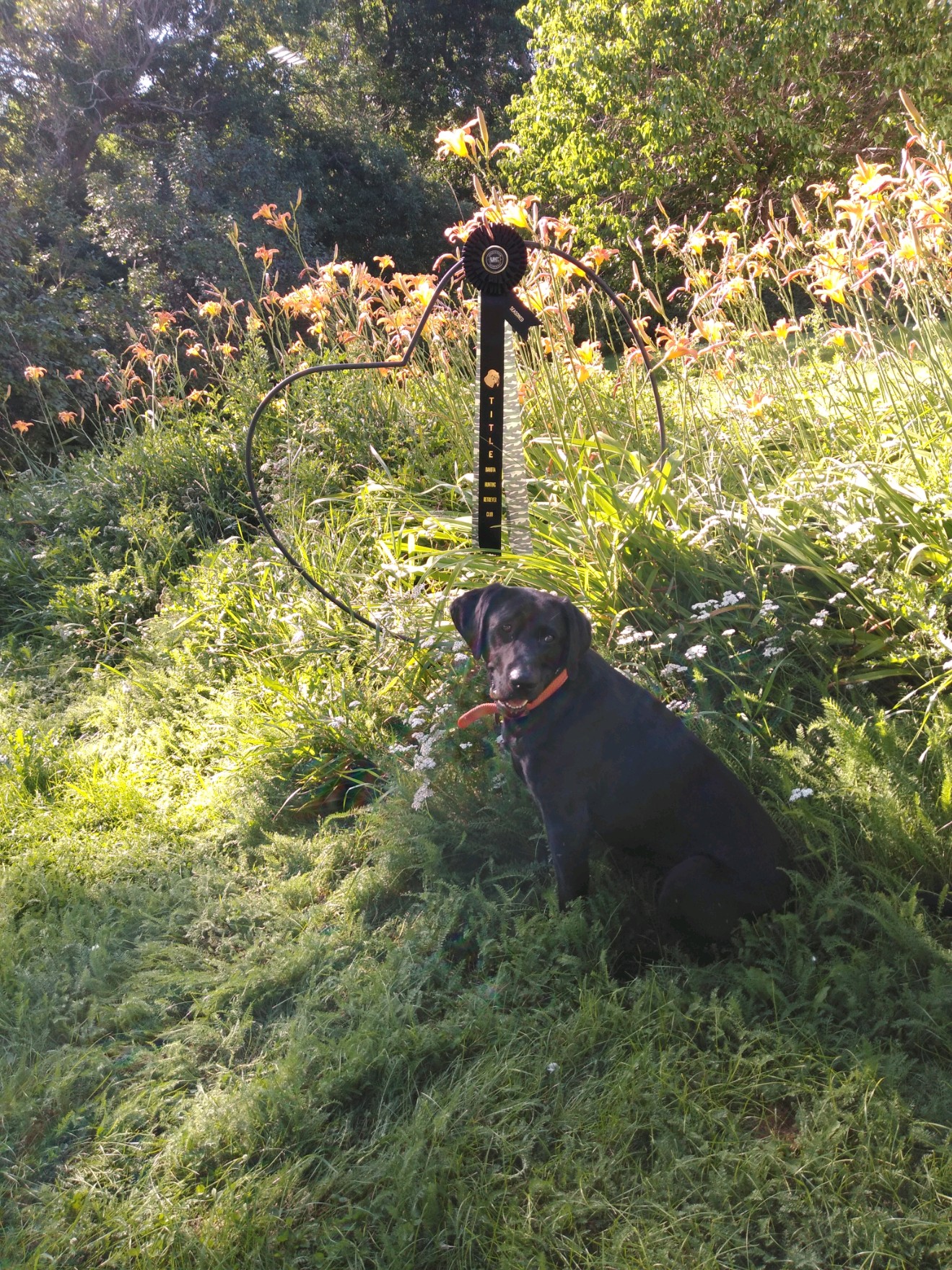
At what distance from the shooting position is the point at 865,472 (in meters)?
3.40

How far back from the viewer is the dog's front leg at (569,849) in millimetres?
2230

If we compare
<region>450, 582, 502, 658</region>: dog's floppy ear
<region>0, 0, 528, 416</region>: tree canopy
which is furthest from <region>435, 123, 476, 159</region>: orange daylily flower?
<region>0, 0, 528, 416</region>: tree canopy

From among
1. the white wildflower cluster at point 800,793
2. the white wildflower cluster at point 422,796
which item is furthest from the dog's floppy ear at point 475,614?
the white wildflower cluster at point 800,793

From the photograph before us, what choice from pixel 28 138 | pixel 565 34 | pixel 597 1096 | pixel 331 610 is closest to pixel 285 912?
pixel 597 1096

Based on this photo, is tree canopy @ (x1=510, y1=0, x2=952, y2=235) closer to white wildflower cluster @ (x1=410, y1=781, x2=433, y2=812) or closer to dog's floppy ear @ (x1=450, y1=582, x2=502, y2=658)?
white wildflower cluster @ (x1=410, y1=781, x2=433, y2=812)

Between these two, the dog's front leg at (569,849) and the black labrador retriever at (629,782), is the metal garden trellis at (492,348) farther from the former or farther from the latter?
the dog's front leg at (569,849)

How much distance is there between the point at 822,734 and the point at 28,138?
15.2 m

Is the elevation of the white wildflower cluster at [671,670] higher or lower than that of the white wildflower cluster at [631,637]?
lower

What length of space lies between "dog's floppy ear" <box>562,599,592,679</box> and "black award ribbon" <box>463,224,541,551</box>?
21.7 inches

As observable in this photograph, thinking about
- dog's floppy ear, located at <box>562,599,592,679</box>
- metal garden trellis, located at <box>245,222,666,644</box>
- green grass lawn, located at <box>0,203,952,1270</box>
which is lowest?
green grass lawn, located at <box>0,203,952,1270</box>

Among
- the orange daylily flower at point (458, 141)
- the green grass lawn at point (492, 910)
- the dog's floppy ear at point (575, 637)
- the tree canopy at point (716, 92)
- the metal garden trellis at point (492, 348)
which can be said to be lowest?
the green grass lawn at point (492, 910)

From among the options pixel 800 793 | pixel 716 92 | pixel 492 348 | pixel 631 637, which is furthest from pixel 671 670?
pixel 716 92

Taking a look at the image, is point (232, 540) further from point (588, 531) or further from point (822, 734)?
point (822, 734)

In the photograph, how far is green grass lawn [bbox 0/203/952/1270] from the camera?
72.5 inches
